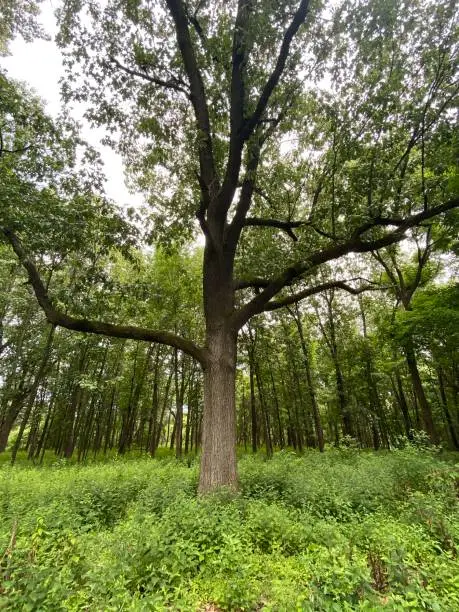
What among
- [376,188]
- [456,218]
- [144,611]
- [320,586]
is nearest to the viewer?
[144,611]

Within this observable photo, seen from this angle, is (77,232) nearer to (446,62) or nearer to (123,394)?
(446,62)

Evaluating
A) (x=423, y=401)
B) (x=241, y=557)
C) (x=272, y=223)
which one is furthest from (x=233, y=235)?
(x=423, y=401)

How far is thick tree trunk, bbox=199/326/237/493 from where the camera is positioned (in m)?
6.15

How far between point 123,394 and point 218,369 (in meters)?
24.8

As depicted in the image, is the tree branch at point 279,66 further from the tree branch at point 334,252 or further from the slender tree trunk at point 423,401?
the slender tree trunk at point 423,401

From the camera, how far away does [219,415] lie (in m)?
6.55

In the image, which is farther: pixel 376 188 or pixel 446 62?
pixel 376 188

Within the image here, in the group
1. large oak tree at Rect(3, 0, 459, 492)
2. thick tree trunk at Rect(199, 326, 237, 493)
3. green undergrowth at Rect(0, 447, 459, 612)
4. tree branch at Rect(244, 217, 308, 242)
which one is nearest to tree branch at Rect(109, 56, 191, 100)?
large oak tree at Rect(3, 0, 459, 492)

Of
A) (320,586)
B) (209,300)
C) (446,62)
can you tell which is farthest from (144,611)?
(446,62)

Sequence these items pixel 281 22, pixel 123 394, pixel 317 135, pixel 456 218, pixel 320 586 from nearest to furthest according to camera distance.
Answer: pixel 320 586
pixel 281 22
pixel 456 218
pixel 317 135
pixel 123 394

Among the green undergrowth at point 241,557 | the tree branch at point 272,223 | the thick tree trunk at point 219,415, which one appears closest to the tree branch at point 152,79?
the tree branch at point 272,223

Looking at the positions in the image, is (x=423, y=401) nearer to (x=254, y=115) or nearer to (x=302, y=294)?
(x=302, y=294)

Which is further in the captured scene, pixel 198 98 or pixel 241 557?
pixel 198 98

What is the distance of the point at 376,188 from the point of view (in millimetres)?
7246
